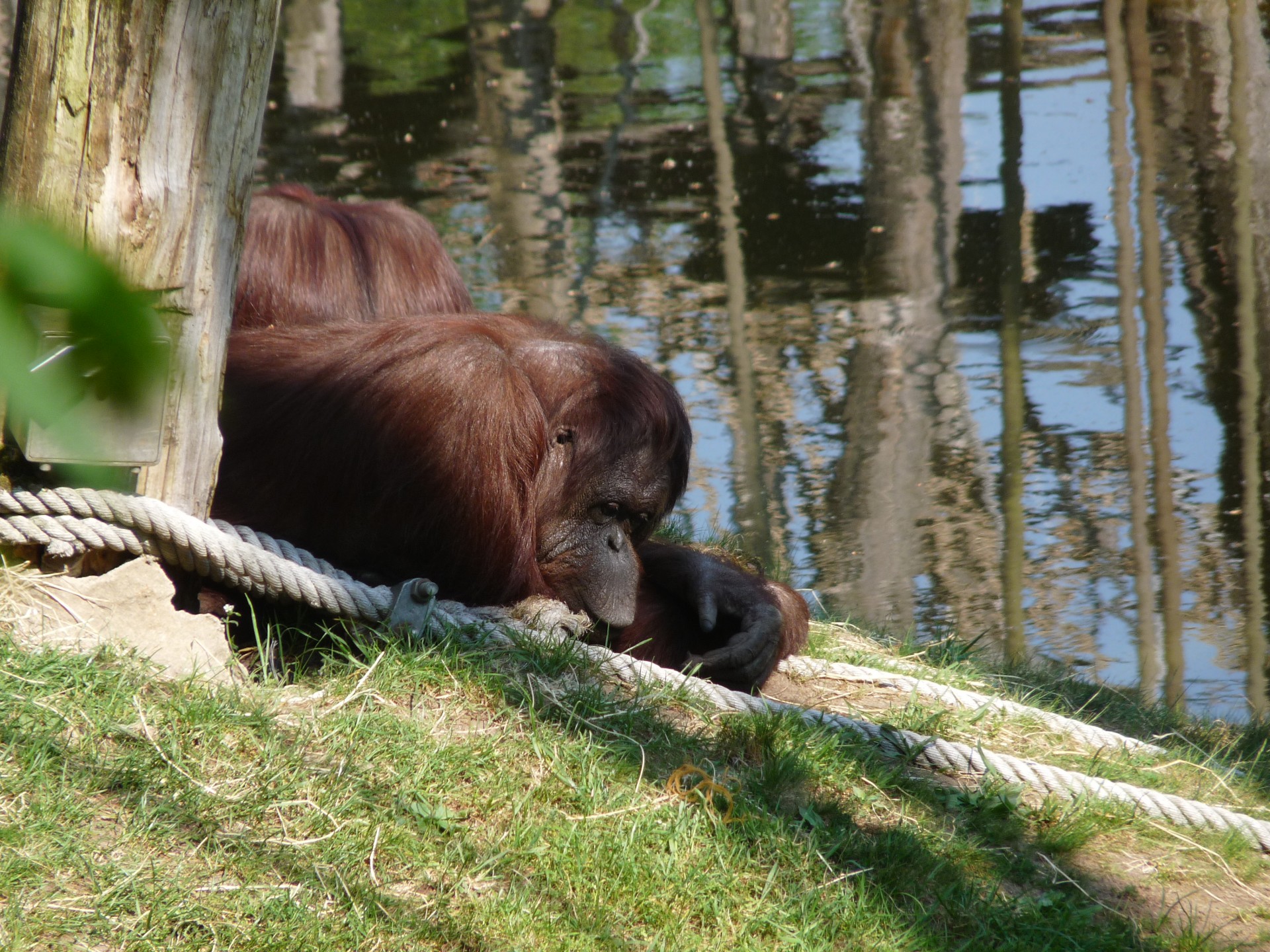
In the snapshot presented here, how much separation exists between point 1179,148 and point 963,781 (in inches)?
316

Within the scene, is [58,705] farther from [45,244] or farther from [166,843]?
[45,244]

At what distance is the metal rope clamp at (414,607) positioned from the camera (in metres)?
2.87

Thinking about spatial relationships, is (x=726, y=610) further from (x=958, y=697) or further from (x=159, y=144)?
(x=159, y=144)

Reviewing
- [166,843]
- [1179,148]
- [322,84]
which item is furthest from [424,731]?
[322,84]

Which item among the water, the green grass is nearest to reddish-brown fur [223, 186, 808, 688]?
the green grass

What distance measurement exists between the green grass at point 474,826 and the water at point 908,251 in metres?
4.33

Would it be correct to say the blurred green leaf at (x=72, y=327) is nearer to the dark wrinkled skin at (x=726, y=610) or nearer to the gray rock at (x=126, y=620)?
the gray rock at (x=126, y=620)

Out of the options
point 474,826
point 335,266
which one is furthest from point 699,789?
point 335,266

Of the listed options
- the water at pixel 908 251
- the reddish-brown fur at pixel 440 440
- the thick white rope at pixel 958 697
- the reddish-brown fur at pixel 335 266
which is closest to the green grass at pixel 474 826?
the reddish-brown fur at pixel 440 440

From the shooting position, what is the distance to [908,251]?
953cm

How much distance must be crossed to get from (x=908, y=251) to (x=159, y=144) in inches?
311

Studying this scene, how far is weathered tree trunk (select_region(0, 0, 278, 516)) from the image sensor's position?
91.8 inches

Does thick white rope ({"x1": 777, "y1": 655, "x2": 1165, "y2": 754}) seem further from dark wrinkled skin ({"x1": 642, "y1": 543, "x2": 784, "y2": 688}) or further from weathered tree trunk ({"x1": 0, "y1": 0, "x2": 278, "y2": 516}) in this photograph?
weathered tree trunk ({"x1": 0, "y1": 0, "x2": 278, "y2": 516})

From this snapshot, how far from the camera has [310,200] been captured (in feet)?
14.5
